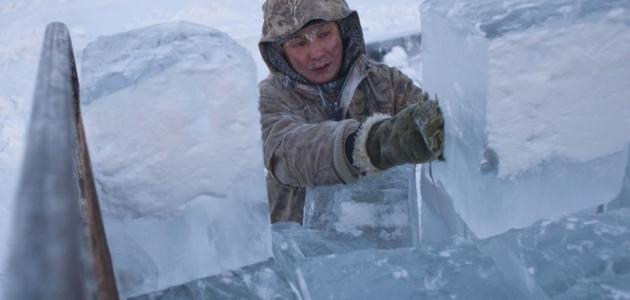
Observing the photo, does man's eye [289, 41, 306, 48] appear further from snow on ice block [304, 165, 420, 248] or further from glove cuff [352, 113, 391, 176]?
glove cuff [352, 113, 391, 176]

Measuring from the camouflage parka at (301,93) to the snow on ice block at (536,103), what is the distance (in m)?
0.63

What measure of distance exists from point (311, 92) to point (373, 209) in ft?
2.57

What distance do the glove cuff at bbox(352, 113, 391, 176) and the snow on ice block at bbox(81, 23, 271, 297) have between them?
34 centimetres

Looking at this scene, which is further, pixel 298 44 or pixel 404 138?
pixel 298 44

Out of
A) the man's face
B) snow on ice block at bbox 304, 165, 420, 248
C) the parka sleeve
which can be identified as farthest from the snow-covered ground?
snow on ice block at bbox 304, 165, 420, 248

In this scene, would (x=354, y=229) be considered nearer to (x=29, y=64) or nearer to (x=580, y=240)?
(x=580, y=240)

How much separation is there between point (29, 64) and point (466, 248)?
657cm

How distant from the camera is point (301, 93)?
2395 millimetres

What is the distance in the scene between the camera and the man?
1780mm

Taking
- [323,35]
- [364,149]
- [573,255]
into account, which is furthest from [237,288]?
[323,35]

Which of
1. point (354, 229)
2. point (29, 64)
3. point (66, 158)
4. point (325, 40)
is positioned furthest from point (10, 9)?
point (66, 158)

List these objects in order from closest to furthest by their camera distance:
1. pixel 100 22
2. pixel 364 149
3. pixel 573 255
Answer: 1. pixel 573 255
2. pixel 364 149
3. pixel 100 22

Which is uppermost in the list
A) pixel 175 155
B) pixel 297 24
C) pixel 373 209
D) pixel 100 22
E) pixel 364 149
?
pixel 297 24

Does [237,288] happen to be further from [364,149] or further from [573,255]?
[573,255]
